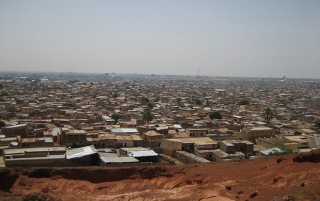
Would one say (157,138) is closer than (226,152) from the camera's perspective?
No

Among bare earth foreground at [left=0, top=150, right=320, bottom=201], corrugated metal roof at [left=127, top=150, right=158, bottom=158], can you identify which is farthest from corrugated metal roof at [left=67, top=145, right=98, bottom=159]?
bare earth foreground at [left=0, top=150, right=320, bottom=201]

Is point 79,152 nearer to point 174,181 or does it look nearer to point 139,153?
point 139,153

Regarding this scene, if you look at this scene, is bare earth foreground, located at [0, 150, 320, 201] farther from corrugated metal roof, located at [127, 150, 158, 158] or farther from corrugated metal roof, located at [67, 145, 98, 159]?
corrugated metal roof, located at [127, 150, 158, 158]

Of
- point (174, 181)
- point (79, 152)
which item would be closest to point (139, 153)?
point (79, 152)

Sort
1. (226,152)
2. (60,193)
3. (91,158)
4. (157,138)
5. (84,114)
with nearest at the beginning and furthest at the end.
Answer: (60,193)
(91,158)
(226,152)
(157,138)
(84,114)

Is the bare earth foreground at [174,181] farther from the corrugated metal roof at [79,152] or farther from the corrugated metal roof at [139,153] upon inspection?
the corrugated metal roof at [139,153]

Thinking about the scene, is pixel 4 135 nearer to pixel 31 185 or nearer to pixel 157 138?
pixel 157 138

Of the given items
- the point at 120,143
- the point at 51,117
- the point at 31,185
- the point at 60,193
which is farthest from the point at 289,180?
the point at 51,117

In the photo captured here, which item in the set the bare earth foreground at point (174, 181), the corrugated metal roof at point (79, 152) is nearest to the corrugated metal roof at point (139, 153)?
the corrugated metal roof at point (79, 152)
